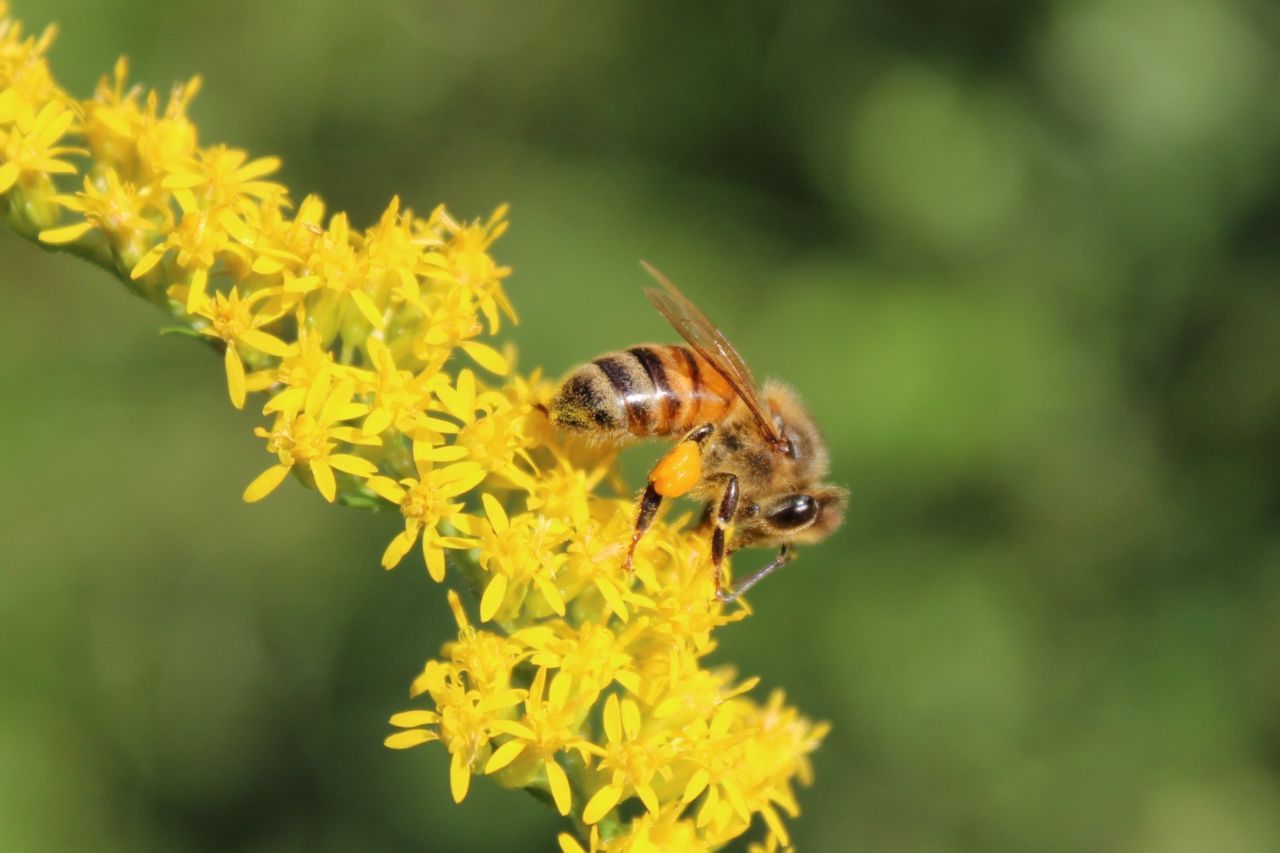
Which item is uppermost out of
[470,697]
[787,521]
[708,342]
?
[708,342]

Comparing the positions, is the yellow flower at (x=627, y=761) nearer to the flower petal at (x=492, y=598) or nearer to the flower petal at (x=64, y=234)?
the flower petal at (x=492, y=598)

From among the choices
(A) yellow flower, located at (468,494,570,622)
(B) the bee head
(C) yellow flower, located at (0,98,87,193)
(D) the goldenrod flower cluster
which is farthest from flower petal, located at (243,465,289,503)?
(B) the bee head

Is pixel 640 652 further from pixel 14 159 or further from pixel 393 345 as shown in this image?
pixel 14 159

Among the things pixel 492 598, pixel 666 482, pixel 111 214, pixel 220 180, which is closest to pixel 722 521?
pixel 666 482

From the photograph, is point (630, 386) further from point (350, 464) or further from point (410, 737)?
point (410, 737)

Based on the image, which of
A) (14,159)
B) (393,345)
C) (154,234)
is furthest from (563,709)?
(14,159)

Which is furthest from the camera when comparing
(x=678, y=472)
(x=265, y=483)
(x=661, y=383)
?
(x=661, y=383)

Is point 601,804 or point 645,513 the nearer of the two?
point 601,804

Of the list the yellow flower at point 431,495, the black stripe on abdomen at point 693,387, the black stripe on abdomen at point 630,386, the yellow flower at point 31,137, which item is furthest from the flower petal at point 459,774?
the yellow flower at point 31,137
